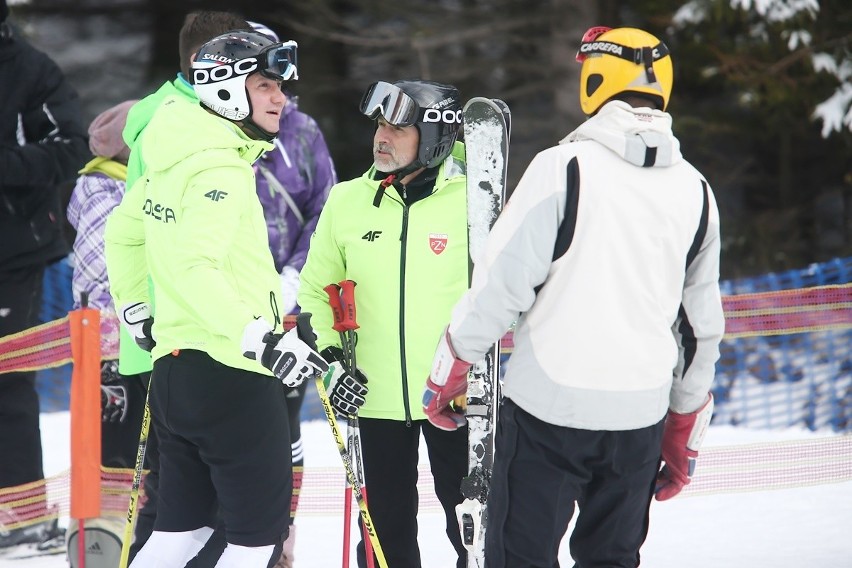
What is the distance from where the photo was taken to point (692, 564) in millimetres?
4809

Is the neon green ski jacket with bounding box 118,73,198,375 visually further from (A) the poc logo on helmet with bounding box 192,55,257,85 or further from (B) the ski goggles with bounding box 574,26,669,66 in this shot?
(B) the ski goggles with bounding box 574,26,669,66

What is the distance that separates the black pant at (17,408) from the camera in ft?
16.5

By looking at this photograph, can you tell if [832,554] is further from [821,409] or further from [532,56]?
[532,56]

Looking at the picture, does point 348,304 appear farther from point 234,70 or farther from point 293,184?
point 293,184

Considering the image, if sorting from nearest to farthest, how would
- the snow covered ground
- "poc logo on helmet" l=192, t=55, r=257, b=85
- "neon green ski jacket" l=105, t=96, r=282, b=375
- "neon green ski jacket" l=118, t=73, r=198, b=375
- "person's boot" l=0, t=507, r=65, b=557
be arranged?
"neon green ski jacket" l=105, t=96, r=282, b=375 → "poc logo on helmet" l=192, t=55, r=257, b=85 → "neon green ski jacket" l=118, t=73, r=198, b=375 → the snow covered ground → "person's boot" l=0, t=507, r=65, b=557

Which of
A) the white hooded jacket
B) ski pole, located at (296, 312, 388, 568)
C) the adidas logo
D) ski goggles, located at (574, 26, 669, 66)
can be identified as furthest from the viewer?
the adidas logo

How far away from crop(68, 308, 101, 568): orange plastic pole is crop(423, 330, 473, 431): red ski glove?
1624 mm

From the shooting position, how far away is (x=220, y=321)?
308 cm

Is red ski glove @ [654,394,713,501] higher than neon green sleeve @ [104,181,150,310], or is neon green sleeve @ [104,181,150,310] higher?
neon green sleeve @ [104,181,150,310]

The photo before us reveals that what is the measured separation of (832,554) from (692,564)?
0.60m

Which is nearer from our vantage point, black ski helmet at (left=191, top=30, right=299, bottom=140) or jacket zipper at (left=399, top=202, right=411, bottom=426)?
black ski helmet at (left=191, top=30, right=299, bottom=140)

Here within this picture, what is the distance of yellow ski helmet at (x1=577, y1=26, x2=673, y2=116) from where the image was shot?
2979mm

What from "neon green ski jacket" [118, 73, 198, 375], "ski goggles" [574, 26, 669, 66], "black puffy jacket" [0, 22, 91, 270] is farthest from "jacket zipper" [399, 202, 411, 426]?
"black puffy jacket" [0, 22, 91, 270]

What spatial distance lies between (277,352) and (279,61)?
36.8 inches
